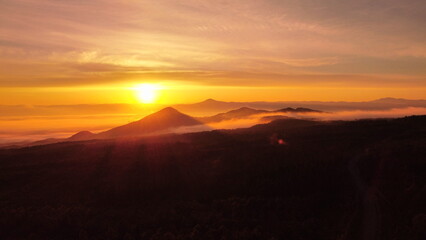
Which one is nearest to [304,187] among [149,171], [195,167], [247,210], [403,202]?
[247,210]

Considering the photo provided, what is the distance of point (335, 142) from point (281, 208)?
34.6 metres

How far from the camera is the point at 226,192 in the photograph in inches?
1896

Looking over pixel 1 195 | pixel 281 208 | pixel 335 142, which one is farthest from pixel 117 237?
pixel 335 142

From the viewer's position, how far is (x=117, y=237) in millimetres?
36719

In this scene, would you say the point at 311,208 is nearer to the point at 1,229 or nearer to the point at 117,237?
the point at 117,237

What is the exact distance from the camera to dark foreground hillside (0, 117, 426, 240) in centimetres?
3528

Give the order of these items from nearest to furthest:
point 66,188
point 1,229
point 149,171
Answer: point 1,229 → point 66,188 → point 149,171

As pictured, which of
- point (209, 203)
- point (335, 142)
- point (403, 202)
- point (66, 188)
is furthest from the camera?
point (335, 142)

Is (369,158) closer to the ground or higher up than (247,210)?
higher up

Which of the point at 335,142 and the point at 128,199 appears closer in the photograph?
the point at 128,199

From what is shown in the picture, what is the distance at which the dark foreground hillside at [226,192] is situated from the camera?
116ft

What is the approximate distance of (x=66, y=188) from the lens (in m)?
53.3

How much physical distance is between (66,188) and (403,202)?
1824 inches

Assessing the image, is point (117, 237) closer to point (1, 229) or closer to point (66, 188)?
point (1, 229)
